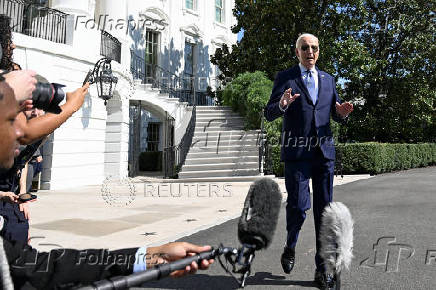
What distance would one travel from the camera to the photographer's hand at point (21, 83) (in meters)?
0.98

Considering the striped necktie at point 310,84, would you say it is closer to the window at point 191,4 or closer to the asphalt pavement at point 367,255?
the asphalt pavement at point 367,255

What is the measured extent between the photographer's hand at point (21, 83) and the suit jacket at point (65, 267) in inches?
21.5

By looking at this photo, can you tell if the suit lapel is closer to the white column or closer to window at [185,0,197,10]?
the white column

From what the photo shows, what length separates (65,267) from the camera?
1266mm

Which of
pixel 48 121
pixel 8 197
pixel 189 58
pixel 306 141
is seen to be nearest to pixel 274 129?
pixel 189 58

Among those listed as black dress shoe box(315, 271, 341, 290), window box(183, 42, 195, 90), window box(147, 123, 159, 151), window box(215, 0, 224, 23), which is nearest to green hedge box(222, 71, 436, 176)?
window box(147, 123, 159, 151)

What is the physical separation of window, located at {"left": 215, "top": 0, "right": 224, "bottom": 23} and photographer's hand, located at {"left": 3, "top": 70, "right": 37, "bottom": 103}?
29492 mm

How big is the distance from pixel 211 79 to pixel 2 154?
27.5m

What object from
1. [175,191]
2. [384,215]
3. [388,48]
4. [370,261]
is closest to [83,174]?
[175,191]

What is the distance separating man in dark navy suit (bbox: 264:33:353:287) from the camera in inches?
145

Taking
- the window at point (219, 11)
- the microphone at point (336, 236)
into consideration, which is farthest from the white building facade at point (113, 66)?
the microphone at point (336, 236)

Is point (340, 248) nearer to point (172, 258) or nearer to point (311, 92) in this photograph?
point (172, 258)

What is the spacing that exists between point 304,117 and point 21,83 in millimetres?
3032

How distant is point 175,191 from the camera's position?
12.2 metres
